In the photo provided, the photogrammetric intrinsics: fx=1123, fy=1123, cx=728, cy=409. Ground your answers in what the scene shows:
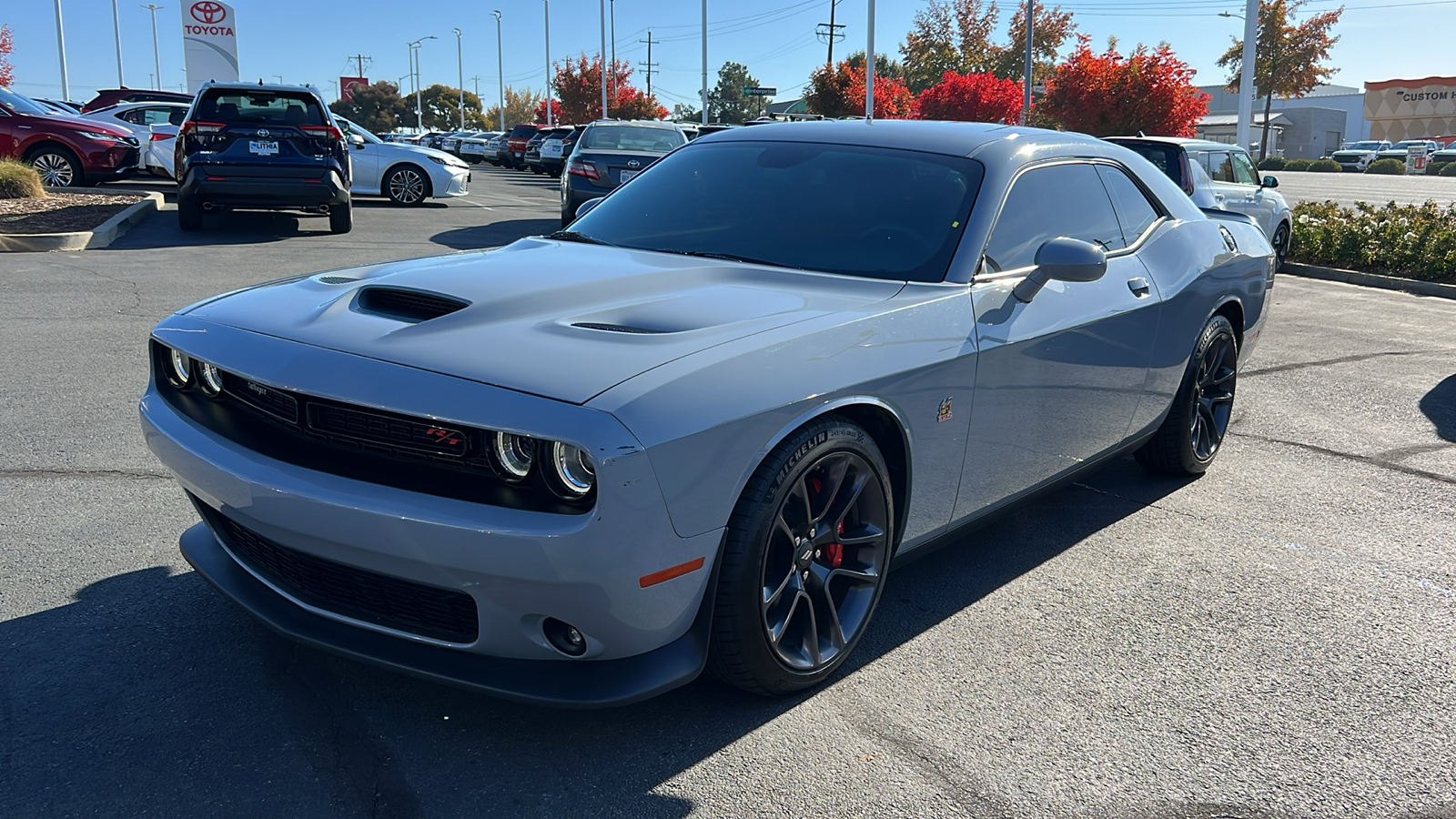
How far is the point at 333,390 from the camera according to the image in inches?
99.3

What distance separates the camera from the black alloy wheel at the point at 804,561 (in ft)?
8.71

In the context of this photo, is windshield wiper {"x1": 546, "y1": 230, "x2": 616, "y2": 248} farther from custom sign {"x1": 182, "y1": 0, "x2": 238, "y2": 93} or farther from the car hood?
custom sign {"x1": 182, "y1": 0, "x2": 238, "y2": 93}

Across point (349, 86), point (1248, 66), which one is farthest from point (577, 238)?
point (349, 86)

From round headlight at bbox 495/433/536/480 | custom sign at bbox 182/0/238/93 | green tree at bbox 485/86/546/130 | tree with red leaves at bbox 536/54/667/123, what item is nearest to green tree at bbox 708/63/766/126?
green tree at bbox 485/86/546/130

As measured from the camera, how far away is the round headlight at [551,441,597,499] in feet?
7.84

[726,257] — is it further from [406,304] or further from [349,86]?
[349,86]

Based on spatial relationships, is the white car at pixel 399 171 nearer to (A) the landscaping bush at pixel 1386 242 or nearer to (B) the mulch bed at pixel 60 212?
(B) the mulch bed at pixel 60 212

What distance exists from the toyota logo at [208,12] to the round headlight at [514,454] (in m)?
38.1

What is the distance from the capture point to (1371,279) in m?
12.9

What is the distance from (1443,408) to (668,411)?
6.10m

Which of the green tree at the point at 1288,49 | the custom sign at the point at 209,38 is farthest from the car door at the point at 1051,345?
the green tree at the point at 1288,49

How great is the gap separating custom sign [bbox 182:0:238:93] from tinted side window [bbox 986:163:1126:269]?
35.4 meters

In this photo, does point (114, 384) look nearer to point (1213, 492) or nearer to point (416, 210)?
point (1213, 492)

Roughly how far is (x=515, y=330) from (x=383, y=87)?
116 m
